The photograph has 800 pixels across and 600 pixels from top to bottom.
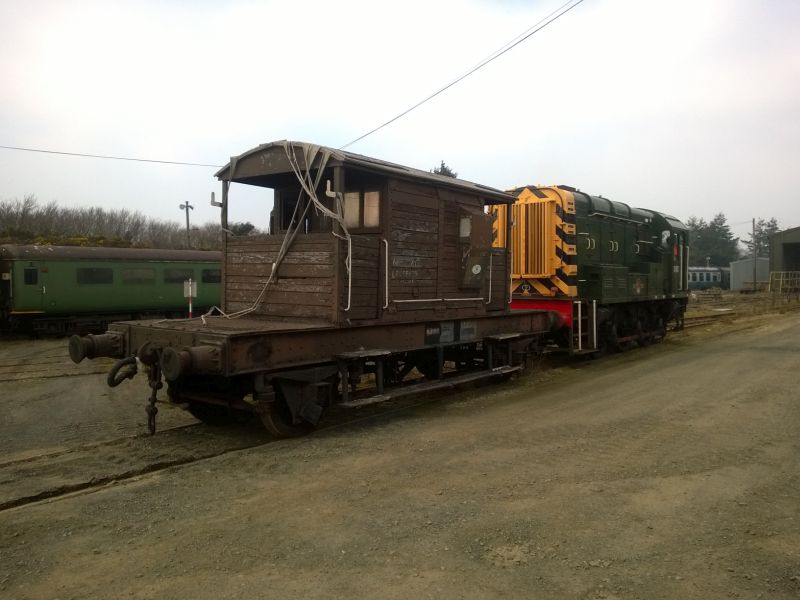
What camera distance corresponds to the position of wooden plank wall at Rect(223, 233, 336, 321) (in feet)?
21.5

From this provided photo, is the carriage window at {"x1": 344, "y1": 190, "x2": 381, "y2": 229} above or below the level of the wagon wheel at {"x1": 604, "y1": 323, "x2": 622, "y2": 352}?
above

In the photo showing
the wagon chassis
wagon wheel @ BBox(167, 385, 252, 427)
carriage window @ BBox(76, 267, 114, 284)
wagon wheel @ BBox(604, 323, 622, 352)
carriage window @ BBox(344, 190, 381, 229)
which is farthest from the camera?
carriage window @ BBox(76, 267, 114, 284)

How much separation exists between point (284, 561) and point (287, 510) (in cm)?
78

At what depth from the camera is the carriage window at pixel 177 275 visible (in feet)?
64.8

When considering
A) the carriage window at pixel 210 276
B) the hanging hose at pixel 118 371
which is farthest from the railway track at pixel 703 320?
the hanging hose at pixel 118 371

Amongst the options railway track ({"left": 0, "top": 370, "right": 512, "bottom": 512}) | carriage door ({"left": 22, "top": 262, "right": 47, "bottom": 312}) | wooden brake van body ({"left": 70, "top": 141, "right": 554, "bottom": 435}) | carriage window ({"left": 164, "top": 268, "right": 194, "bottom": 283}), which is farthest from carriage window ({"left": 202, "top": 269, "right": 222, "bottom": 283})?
railway track ({"left": 0, "top": 370, "right": 512, "bottom": 512})

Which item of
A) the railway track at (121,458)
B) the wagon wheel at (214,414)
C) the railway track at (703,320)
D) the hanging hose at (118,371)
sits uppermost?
the hanging hose at (118,371)

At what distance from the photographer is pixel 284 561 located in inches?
138

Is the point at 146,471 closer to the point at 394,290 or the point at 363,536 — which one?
the point at 363,536

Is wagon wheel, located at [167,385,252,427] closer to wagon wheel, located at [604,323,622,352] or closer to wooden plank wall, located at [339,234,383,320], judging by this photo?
wooden plank wall, located at [339,234,383,320]

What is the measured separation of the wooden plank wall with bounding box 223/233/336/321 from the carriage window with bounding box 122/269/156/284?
42.1 feet

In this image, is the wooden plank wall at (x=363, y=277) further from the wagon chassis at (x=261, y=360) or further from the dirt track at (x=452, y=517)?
the dirt track at (x=452, y=517)

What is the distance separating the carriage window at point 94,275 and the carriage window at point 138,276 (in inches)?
15.8

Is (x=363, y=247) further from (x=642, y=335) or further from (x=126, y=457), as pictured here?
(x=642, y=335)
